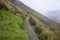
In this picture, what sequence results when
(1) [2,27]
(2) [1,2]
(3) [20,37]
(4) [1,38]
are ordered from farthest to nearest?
(2) [1,2] < (1) [2,27] < (3) [20,37] < (4) [1,38]

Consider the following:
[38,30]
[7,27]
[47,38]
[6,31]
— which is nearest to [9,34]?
[6,31]

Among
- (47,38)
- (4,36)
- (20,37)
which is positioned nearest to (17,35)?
(20,37)

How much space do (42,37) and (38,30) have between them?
291 cm

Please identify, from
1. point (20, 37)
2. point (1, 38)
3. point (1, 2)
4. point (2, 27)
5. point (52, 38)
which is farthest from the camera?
point (1, 2)

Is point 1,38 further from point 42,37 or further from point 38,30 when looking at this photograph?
point 38,30

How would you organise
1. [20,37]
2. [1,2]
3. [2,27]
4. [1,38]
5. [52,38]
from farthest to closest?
[1,2]
[52,38]
[2,27]
[20,37]
[1,38]

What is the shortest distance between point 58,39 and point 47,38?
2.69 ft

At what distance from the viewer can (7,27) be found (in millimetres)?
11617

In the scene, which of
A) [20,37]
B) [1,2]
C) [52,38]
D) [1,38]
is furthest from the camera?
[1,2]

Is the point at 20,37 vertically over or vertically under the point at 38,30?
over

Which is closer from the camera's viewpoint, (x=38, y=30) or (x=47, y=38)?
(x=47, y=38)

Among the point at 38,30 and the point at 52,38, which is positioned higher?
the point at 52,38

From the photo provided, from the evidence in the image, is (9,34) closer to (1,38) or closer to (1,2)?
(1,38)

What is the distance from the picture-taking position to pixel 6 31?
10836 millimetres
